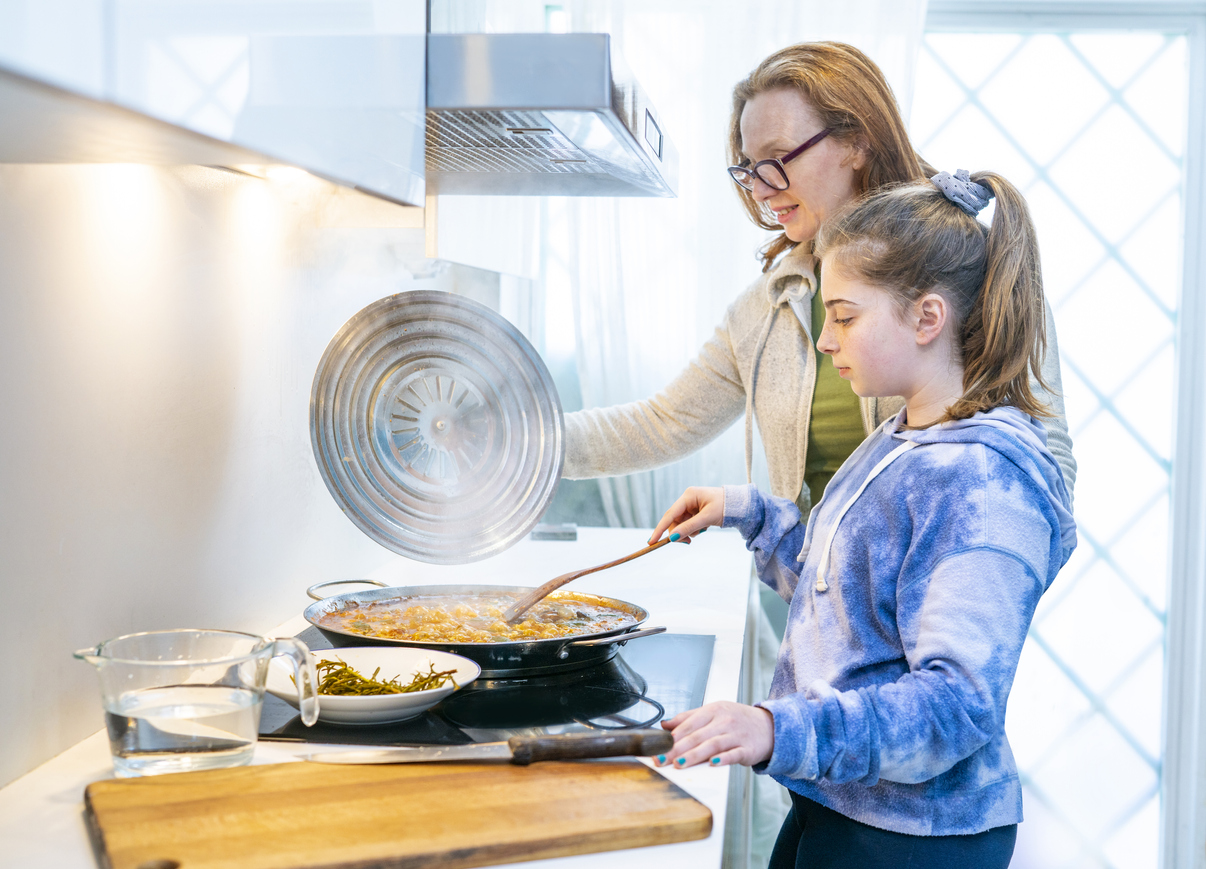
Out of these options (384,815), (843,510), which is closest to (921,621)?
(843,510)

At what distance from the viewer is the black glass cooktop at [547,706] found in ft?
2.82

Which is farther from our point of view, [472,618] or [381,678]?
[472,618]

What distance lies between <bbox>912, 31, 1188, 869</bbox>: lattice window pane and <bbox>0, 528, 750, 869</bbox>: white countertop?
922 mm

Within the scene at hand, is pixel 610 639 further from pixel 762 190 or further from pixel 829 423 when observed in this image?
pixel 762 190

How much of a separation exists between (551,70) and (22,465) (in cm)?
53

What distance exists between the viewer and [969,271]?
915mm

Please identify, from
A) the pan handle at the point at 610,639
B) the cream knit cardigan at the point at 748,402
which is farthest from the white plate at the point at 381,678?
the cream knit cardigan at the point at 748,402

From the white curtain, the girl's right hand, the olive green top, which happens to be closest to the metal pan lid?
the girl's right hand

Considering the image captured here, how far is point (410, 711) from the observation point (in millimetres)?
872

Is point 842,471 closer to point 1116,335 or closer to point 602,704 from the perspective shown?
point 602,704

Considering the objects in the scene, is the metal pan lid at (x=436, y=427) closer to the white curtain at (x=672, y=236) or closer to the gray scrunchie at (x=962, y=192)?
the gray scrunchie at (x=962, y=192)

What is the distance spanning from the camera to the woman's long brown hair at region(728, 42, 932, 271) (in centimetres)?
123

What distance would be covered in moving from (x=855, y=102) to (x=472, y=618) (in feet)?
2.46

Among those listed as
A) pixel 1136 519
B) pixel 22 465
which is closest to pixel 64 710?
pixel 22 465
